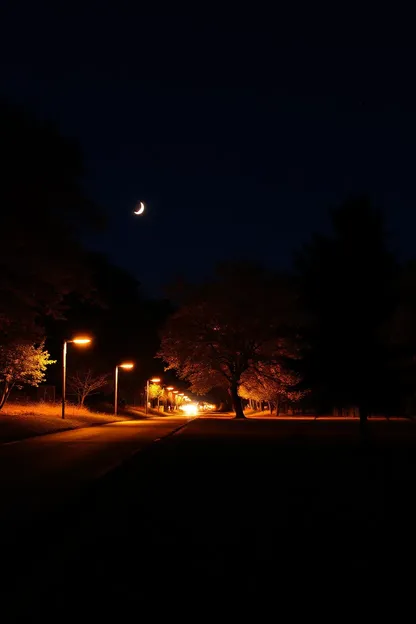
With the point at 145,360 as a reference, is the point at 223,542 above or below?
below

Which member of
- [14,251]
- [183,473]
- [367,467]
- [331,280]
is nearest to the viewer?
[183,473]

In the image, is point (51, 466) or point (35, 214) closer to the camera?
point (51, 466)

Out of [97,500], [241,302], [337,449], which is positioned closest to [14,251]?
[337,449]

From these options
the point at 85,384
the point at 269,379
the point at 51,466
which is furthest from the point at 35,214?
the point at 269,379

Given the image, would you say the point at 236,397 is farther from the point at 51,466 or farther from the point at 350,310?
the point at 51,466

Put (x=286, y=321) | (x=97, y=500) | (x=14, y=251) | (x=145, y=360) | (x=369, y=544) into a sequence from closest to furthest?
(x=369, y=544), (x=97, y=500), (x=14, y=251), (x=286, y=321), (x=145, y=360)

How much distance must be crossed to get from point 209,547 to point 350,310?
93.0 feet

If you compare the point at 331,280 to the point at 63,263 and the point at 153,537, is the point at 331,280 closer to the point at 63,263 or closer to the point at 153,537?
the point at 63,263

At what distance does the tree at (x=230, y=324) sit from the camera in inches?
2494

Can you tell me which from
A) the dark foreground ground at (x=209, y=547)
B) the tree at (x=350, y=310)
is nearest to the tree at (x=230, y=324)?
the tree at (x=350, y=310)

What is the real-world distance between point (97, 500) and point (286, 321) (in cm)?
5025

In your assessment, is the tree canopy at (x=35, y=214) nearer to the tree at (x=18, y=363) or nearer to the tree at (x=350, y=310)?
the tree at (x=18, y=363)

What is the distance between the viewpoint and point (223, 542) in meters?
9.50

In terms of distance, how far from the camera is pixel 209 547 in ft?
30.1
